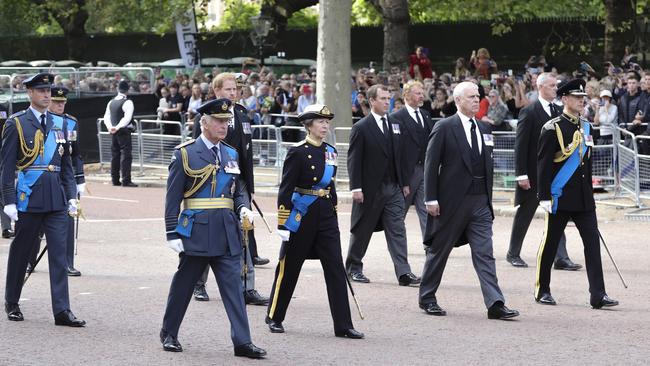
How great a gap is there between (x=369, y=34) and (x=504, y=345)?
33.8 metres

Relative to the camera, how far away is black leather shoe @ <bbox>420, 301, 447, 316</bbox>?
35.9 feet

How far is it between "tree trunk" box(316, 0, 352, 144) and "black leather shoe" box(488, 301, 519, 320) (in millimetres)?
13600

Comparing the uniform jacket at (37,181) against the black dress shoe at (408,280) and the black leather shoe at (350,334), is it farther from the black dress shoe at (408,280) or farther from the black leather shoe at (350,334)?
the black dress shoe at (408,280)

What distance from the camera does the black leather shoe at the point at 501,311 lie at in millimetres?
10617

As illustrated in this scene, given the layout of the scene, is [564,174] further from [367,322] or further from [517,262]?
[517,262]

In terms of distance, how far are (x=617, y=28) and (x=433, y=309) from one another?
67.7ft

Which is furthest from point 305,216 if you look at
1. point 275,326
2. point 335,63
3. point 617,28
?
point 617,28

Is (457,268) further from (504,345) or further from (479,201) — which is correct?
(504,345)

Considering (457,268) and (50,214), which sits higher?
(50,214)

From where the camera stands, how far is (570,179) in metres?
11.4

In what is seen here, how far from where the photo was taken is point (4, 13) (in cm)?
5478

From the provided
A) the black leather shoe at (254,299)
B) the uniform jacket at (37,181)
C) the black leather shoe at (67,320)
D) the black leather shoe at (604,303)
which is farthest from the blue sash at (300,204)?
the black leather shoe at (604,303)

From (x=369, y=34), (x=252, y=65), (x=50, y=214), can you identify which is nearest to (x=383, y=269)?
(x=50, y=214)

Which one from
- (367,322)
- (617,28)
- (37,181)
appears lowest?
(367,322)
